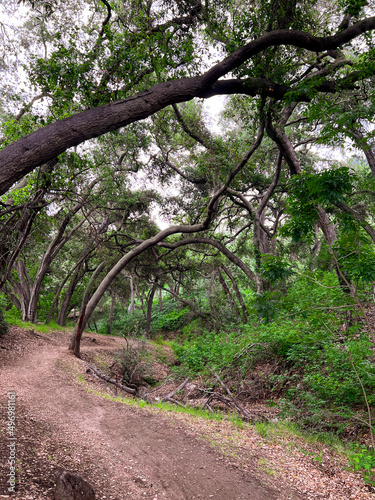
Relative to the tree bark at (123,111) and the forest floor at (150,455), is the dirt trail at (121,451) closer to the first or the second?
the forest floor at (150,455)

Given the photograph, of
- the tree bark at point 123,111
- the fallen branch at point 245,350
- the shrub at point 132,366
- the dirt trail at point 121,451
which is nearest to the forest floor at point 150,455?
the dirt trail at point 121,451

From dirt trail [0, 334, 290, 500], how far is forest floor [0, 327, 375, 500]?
0.01 meters

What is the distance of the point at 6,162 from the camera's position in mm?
3201

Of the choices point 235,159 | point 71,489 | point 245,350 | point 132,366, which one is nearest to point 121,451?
point 71,489

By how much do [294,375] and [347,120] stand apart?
5.77 meters

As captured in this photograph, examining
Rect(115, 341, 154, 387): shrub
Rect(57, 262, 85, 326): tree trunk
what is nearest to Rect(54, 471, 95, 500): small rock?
Rect(115, 341, 154, 387): shrub

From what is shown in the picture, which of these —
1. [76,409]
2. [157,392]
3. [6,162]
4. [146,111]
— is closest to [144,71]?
[146,111]

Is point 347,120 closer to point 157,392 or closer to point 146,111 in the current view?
point 146,111

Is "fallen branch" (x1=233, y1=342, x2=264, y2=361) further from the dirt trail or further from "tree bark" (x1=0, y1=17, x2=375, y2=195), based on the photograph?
"tree bark" (x1=0, y1=17, x2=375, y2=195)

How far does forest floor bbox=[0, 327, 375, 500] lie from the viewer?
2834mm

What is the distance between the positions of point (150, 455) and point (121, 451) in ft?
1.22

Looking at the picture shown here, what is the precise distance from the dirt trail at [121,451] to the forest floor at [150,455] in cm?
1

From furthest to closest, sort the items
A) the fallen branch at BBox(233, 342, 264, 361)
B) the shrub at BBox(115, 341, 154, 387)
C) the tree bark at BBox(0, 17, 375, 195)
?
the shrub at BBox(115, 341, 154, 387) < the fallen branch at BBox(233, 342, 264, 361) < the tree bark at BBox(0, 17, 375, 195)

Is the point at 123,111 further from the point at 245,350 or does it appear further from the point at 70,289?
the point at 70,289
